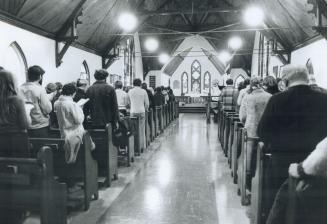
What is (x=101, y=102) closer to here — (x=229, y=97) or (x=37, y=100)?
(x=37, y=100)

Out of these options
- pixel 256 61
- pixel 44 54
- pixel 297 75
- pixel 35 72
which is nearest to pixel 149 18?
pixel 256 61

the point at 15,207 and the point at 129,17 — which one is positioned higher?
the point at 129,17

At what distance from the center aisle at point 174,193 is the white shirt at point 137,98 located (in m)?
1.08

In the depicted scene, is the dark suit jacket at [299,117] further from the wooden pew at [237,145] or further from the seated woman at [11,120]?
the seated woman at [11,120]

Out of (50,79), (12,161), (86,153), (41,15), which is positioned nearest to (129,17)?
(41,15)

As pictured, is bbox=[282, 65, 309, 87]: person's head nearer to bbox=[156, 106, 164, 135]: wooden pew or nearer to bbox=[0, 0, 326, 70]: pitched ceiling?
bbox=[0, 0, 326, 70]: pitched ceiling

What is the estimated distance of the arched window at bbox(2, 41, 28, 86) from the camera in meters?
8.68

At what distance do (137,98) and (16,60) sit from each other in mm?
3392

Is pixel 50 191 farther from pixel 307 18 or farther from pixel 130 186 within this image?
pixel 307 18

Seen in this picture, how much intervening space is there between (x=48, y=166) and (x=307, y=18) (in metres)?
10.3

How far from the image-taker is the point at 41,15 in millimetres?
9273

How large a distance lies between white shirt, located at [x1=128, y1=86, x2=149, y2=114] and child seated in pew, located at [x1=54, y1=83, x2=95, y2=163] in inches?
150

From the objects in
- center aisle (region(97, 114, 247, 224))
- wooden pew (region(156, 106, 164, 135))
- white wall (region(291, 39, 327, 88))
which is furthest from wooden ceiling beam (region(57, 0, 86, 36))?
white wall (region(291, 39, 327, 88))

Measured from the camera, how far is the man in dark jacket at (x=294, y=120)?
116 inches
